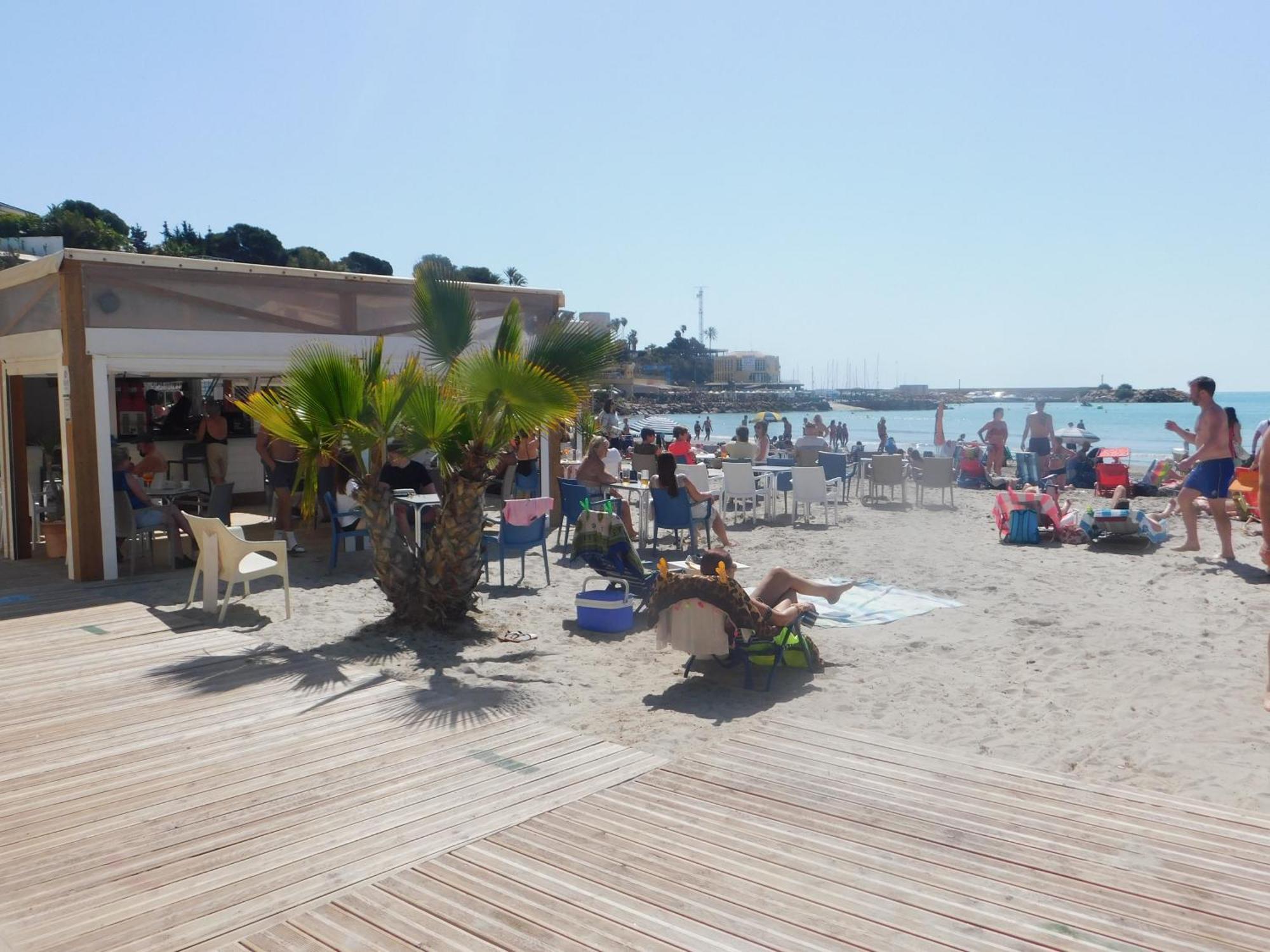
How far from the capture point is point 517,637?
6.81 m

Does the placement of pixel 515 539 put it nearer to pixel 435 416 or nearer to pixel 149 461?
pixel 435 416

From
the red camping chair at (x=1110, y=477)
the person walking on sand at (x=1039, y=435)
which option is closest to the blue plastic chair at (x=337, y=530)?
the red camping chair at (x=1110, y=477)

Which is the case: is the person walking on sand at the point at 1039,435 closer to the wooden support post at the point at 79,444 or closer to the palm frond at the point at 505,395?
the palm frond at the point at 505,395

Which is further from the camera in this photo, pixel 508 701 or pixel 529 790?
pixel 508 701

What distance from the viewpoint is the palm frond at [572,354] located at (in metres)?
6.66

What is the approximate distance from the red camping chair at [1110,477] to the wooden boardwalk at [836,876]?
1108cm

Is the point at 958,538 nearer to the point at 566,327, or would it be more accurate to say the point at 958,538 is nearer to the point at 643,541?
Answer: the point at 643,541

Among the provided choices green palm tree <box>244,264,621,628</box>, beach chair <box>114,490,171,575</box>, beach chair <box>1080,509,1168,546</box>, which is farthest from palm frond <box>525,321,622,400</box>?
beach chair <box>1080,509,1168,546</box>

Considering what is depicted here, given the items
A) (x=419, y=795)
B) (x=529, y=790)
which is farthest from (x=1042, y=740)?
(x=419, y=795)

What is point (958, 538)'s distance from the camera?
35.4 feet

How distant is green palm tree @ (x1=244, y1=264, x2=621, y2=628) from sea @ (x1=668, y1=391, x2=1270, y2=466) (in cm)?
2876

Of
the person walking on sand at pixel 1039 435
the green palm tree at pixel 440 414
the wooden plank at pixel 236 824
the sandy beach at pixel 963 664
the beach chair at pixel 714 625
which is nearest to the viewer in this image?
the wooden plank at pixel 236 824

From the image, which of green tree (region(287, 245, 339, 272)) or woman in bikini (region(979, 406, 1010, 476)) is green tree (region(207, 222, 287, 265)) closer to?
green tree (region(287, 245, 339, 272))

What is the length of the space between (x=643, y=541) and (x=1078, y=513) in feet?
15.7
